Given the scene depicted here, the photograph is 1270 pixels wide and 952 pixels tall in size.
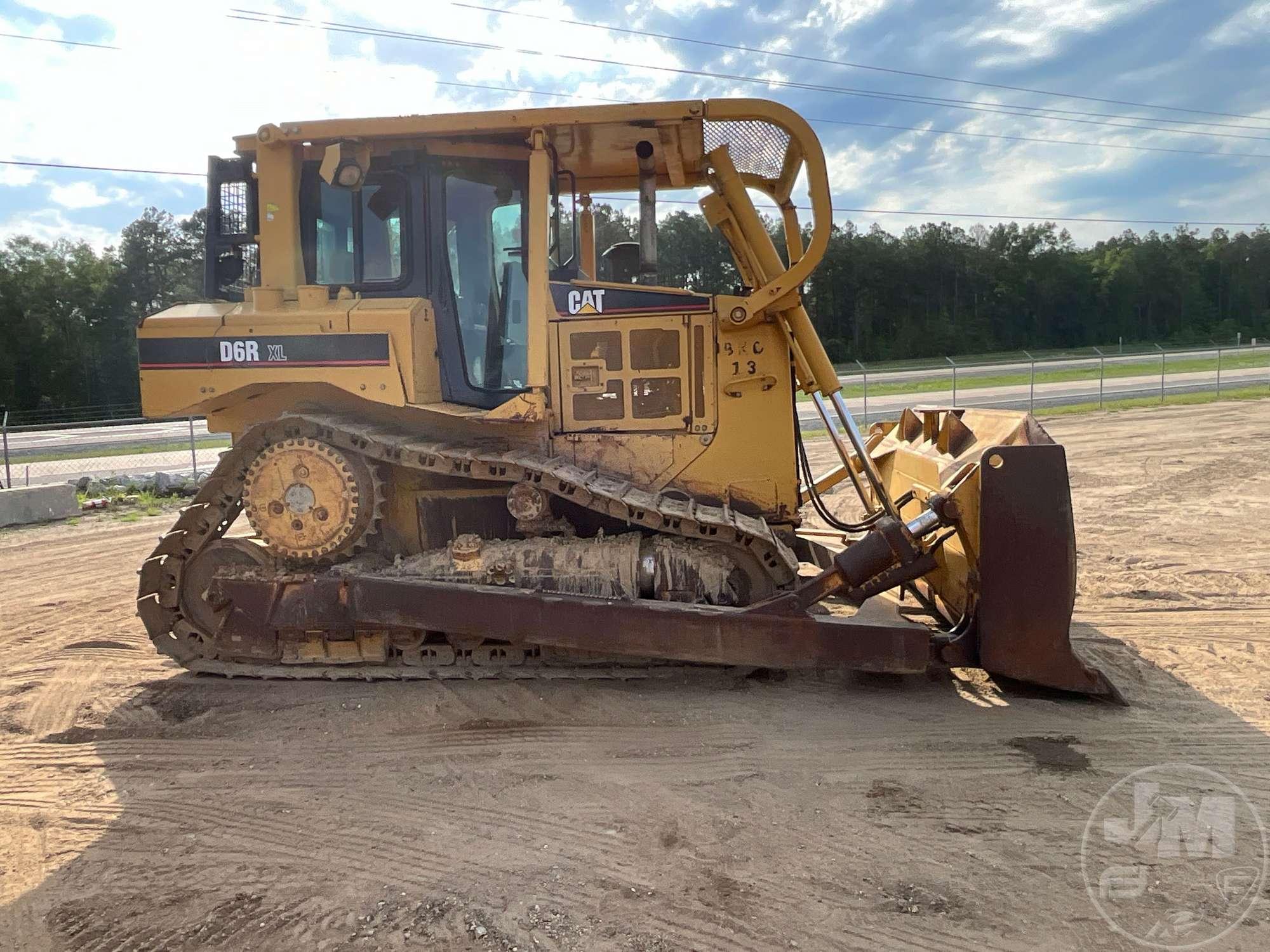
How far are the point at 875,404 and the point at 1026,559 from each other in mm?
21058

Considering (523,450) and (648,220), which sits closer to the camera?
(523,450)

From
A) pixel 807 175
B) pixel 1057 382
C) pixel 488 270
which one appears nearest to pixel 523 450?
pixel 488 270

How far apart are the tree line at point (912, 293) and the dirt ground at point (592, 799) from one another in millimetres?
35665

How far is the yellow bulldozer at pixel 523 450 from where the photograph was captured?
448 cm

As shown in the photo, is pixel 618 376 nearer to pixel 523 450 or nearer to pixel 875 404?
pixel 523 450

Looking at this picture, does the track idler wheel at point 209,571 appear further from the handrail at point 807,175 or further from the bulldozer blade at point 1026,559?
the bulldozer blade at point 1026,559

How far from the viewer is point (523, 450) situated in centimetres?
505

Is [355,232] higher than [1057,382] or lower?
higher

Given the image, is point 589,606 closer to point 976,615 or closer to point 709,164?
point 976,615

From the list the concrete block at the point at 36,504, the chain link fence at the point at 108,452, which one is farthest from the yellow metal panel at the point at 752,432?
the concrete block at the point at 36,504

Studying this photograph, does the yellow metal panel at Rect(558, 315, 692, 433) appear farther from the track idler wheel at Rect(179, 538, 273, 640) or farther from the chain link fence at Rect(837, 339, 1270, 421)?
the chain link fence at Rect(837, 339, 1270, 421)

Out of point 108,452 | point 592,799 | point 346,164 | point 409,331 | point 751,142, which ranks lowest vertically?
point 592,799

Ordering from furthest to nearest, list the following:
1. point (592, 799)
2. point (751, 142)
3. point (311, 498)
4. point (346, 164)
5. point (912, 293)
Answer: point (912, 293)
point (751, 142)
point (346, 164)
point (311, 498)
point (592, 799)

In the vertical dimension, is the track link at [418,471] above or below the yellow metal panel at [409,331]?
below
